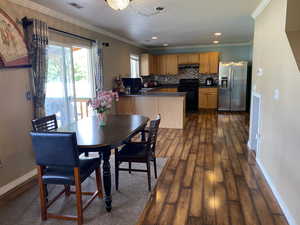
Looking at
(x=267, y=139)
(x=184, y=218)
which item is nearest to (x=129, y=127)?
(x=184, y=218)

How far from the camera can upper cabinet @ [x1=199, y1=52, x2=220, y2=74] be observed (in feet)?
26.5

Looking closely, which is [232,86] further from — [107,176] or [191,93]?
[107,176]

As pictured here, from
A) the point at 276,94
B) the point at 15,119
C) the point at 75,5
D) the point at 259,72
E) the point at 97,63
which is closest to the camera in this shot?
the point at 276,94

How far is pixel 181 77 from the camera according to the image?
8.99m

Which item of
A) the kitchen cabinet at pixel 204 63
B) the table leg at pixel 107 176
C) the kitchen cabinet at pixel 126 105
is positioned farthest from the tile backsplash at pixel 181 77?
the table leg at pixel 107 176

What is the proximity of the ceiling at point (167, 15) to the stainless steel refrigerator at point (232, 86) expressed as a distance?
2.45m

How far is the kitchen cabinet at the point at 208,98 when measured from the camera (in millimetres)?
8195

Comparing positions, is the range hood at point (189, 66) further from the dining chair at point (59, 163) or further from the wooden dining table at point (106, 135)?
the dining chair at point (59, 163)

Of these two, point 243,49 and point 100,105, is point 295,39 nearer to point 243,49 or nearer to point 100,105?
point 100,105

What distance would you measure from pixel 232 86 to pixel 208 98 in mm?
967

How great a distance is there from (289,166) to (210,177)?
1.10 meters

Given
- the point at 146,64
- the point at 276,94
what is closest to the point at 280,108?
the point at 276,94

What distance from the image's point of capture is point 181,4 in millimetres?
3281

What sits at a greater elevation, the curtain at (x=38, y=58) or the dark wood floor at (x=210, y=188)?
the curtain at (x=38, y=58)
